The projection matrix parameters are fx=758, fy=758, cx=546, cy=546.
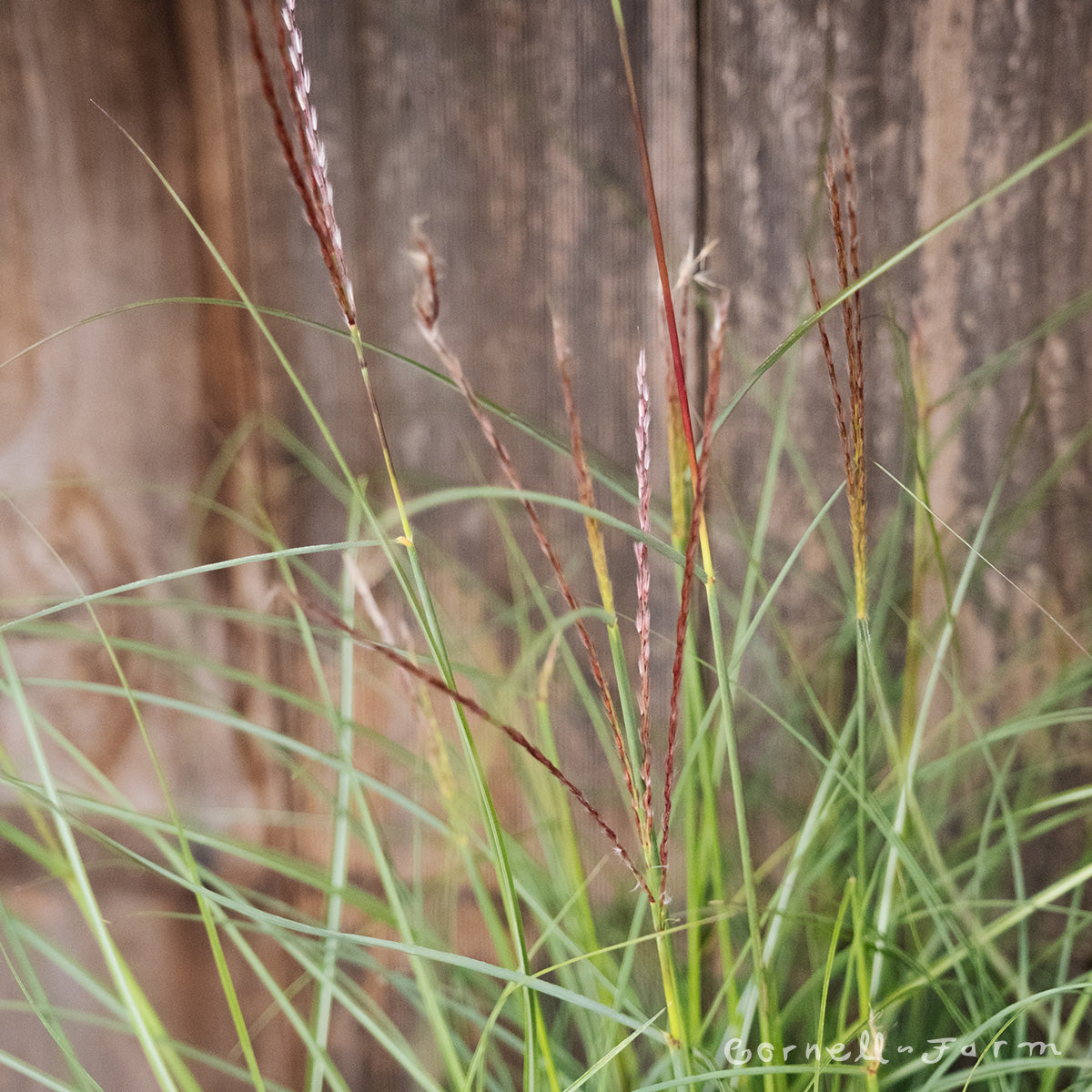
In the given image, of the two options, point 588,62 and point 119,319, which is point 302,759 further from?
point 588,62

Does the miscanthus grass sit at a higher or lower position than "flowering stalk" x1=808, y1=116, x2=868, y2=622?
lower

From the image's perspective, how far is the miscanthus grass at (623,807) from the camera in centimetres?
26

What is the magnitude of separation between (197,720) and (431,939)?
23 centimetres

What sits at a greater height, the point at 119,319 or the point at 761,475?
the point at 119,319

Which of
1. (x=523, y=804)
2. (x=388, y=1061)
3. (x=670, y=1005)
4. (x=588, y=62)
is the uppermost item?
(x=588, y=62)

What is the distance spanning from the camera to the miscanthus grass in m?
0.26

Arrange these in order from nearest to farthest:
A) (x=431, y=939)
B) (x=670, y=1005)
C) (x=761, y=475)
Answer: (x=670, y=1005), (x=431, y=939), (x=761, y=475)

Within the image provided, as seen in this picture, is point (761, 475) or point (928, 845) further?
point (761, 475)

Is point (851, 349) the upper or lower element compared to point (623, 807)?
upper

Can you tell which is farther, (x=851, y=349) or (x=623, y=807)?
(x=623, y=807)

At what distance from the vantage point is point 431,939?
1.08ft

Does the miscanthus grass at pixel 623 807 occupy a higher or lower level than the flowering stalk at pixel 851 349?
lower

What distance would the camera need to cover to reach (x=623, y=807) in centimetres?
45

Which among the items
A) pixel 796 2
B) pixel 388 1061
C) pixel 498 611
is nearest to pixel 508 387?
pixel 498 611
